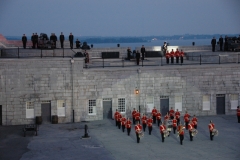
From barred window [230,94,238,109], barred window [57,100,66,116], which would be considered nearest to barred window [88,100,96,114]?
barred window [57,100,66,116]

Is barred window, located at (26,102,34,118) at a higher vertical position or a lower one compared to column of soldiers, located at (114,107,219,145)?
higher

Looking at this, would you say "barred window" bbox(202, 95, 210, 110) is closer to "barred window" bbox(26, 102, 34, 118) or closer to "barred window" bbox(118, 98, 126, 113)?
"barred window" bbox(118, 98, 126, 113)

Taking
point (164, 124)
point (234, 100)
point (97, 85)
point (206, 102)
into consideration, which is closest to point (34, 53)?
point (97, 85)

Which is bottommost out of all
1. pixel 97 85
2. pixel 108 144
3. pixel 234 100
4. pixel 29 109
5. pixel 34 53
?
pixel 108 144

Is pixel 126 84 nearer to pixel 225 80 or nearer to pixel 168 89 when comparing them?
pixel 168 89

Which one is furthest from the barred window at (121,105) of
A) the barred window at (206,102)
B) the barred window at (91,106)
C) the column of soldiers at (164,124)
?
the barred window at (206,102)

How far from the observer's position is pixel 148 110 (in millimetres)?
40656

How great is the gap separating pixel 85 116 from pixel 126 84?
13.1 feet

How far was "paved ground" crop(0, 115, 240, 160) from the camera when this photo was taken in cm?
2861

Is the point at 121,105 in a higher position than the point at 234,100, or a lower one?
lower

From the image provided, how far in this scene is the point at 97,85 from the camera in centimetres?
3962

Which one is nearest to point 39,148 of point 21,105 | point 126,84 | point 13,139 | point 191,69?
point 13,139

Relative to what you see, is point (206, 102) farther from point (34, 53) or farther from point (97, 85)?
point (34, 53)

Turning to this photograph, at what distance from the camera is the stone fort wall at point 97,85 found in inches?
1508
